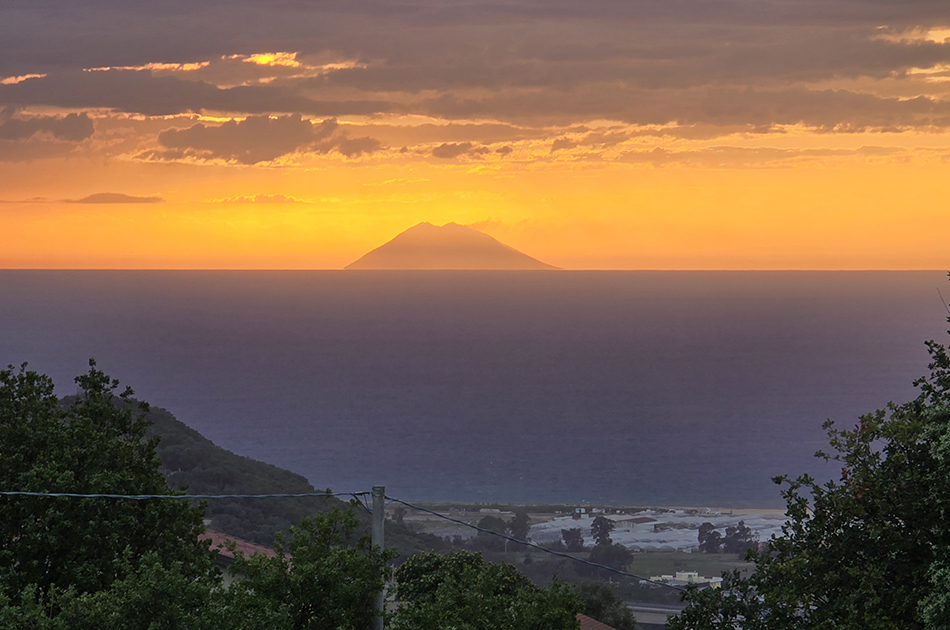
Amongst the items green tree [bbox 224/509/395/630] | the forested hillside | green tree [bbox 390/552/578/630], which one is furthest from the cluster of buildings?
green tree [bbox 224/509/395/630]

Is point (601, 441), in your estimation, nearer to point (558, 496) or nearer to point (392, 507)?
point (558, 496)

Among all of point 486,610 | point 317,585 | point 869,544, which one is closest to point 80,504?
point 317,585

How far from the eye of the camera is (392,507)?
111 m

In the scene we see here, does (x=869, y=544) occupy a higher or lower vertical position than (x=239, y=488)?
higher

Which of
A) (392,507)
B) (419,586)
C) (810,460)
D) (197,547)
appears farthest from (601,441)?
(197,547)

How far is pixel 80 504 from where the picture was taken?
17.7m

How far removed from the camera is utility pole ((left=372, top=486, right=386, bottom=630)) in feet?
51.7

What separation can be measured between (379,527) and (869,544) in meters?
8.90

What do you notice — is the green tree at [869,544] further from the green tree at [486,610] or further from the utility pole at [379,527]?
the utility pole at [379,527]

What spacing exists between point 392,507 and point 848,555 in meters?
96.3

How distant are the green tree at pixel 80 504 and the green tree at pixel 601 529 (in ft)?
248

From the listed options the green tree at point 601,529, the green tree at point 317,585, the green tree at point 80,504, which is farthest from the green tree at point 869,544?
the green tree at point 601,529

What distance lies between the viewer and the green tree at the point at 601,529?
9306 centimetres

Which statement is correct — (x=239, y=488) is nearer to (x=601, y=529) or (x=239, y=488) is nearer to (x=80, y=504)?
(x=601, y=529)
